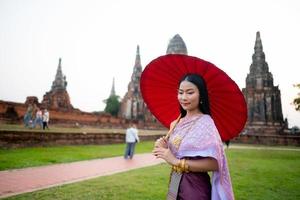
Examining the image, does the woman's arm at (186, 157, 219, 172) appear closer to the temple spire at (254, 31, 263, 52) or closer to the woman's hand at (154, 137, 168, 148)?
the woman's hand at (154, 137, 168, 148)

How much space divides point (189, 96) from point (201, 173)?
592 mm

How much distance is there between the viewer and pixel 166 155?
2.09 m

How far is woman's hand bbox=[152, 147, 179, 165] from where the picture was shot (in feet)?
6.73

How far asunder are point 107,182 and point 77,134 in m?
8.79

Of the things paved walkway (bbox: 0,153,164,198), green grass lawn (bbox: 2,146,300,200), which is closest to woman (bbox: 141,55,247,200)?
green grass lawn (bbox: 2,146,300,200)

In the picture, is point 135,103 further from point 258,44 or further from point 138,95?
point 258,44

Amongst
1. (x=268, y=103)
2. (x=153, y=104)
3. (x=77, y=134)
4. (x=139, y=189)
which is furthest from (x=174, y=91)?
(x=268, y=103)

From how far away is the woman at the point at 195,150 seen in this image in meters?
1.98

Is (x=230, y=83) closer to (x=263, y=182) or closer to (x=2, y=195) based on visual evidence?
(x=2, y=195)

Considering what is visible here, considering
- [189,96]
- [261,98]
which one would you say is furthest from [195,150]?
[261,98]

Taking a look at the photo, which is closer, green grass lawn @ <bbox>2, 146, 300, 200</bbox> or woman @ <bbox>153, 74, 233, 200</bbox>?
woman @ <bbox>153, 74, 233, 200</bbox>

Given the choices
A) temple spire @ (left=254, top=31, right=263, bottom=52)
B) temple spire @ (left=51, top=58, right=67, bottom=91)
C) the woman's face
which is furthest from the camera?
temple spire @ (left=51, top=58, right=67, bottom=91)

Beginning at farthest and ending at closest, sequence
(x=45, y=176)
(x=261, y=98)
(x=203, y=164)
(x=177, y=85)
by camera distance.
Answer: (x=261, y=98), (x=45, y=176), (x=177, y=85), (x=203, y=164)

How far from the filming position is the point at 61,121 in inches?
1062
